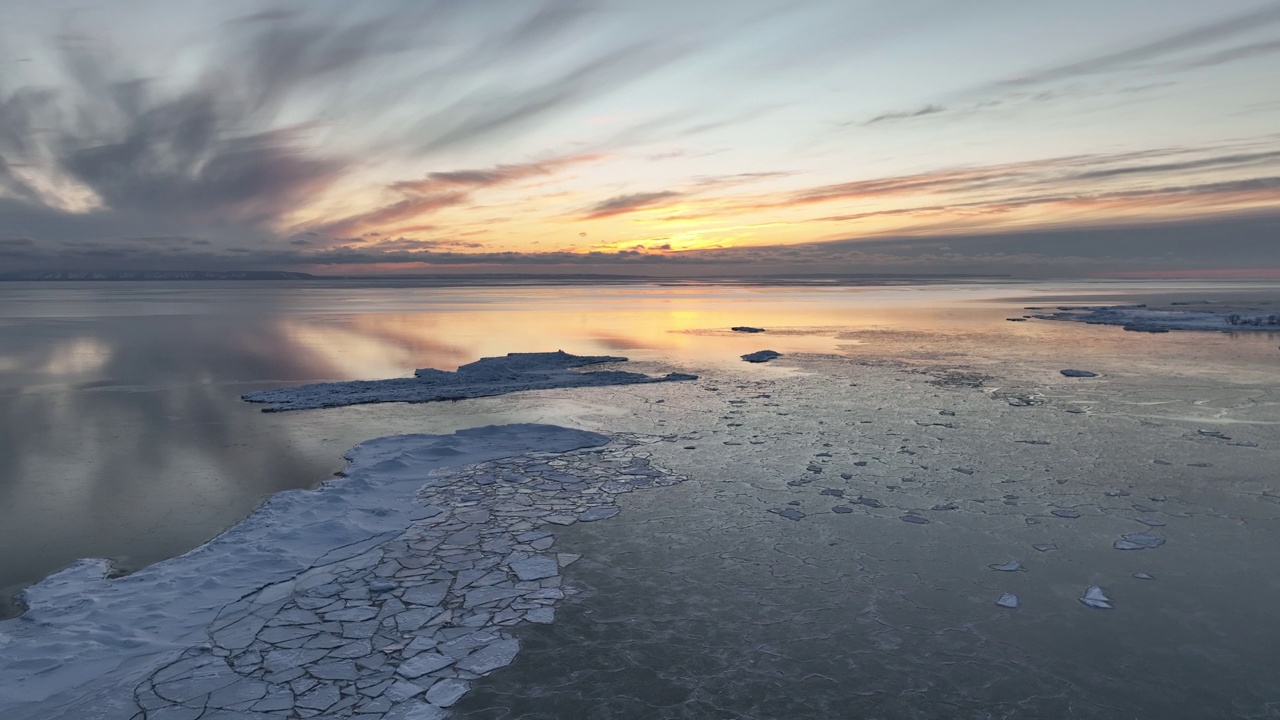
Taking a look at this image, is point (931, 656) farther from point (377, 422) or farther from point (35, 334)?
point (35, 334)

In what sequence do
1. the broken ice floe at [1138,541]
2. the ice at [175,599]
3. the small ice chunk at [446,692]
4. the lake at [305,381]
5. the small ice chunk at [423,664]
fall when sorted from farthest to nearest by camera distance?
1. the lake at [305,381]
2. the broken ice floe at [1138,541]
3. the small ice chunk at [423,664]
4. the ice at [175,599]
5. the small ice chunk at [446,692]

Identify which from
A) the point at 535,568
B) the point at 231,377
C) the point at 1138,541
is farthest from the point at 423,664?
the point at 231,377

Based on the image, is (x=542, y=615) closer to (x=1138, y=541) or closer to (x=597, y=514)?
(x=597, y=514)

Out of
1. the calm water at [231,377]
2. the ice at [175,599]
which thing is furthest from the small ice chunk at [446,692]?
the calm water at [231,377]

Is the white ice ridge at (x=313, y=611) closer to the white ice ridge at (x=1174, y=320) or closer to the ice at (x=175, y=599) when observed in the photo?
the ice at (x=175, y=599)

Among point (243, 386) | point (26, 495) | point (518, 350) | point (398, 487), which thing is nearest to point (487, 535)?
point (398, 487)
